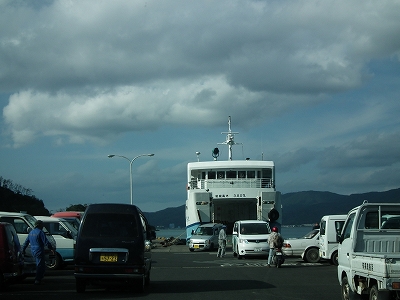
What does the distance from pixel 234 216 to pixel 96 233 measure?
3354 centimetres

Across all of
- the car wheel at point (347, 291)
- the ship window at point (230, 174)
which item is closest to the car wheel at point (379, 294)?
the car wheel at point (347, 291)

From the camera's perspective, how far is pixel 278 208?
125 feet

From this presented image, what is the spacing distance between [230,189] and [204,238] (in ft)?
16.9

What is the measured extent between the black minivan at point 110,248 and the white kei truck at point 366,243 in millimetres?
4318

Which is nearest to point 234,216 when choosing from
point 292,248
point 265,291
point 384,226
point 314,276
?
point 292,248

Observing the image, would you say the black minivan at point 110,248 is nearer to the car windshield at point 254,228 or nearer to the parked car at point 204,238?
the car windshield at point 254,228

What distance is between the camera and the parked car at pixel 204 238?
3472 centimetres

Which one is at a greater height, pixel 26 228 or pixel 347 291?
pixel 26 228

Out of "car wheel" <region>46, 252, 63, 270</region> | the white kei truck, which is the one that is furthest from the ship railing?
the white kei truck

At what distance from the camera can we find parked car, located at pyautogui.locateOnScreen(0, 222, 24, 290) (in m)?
13.1

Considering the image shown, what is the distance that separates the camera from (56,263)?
20.3m

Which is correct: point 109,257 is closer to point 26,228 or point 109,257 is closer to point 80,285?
point 80,285

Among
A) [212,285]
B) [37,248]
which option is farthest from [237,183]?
[37,248]

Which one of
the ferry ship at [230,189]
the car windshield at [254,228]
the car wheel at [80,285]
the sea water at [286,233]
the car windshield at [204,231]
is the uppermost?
the ferry ship at [230,189]
